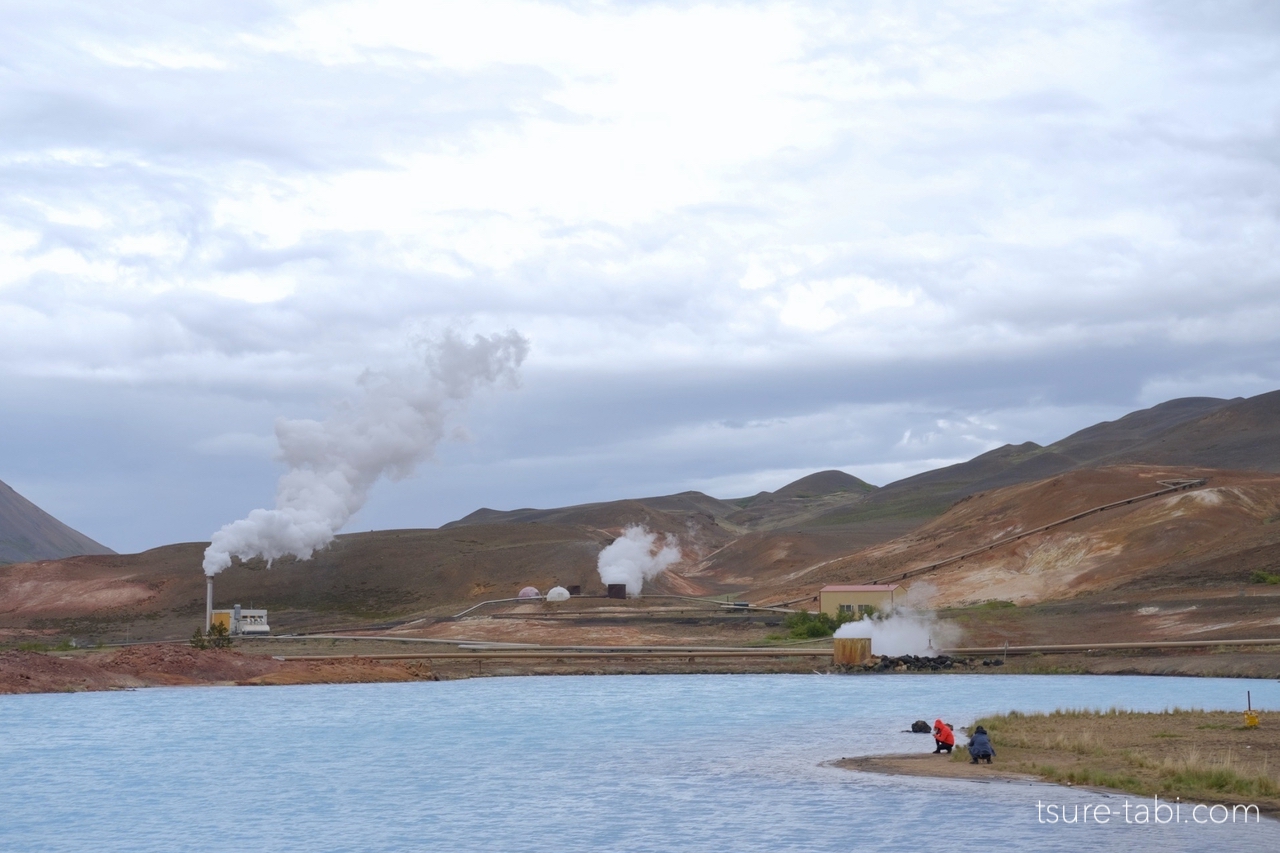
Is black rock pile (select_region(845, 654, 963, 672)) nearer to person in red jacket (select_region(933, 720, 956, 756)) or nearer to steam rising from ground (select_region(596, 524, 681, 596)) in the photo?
person in red jacket (select_region(933, 720, 956, 756))

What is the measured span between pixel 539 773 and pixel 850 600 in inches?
2155

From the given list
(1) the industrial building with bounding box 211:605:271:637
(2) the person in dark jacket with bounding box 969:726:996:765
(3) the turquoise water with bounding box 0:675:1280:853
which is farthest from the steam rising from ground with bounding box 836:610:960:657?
(1) the industrial building with bounding box 211:605:271:637

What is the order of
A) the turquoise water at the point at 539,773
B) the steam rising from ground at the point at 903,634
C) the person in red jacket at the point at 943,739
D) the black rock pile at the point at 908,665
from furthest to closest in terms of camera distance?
1. the steam rising from ground at the point at 903,634
2. the black rock pile at the point at 908,665
3. the person in red jacket at the point at 943,739
4. the turquoise water at the point at 539,773

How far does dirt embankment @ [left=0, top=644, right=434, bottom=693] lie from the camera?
5900cm

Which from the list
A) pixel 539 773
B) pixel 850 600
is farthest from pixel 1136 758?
pixel 850 600

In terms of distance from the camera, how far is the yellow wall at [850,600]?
84188 mm

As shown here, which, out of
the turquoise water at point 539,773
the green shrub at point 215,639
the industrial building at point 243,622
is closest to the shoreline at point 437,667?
the turquoise water at point 539,773

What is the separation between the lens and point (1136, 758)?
27.7 m

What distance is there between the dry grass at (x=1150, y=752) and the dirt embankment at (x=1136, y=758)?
0.02m

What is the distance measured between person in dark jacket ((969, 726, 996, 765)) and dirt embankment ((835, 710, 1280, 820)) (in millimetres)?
246

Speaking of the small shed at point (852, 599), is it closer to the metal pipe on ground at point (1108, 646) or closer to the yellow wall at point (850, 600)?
the yellow wall at point (850, 600)

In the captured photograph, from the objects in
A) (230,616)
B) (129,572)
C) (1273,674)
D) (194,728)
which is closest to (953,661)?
(1273,674)

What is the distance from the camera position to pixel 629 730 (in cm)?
4197

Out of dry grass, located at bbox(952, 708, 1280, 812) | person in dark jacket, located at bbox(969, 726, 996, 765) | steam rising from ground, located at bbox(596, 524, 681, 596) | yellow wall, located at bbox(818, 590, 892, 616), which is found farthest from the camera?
steam rising from ground, located at bbox(596, 524, 681, 596)
